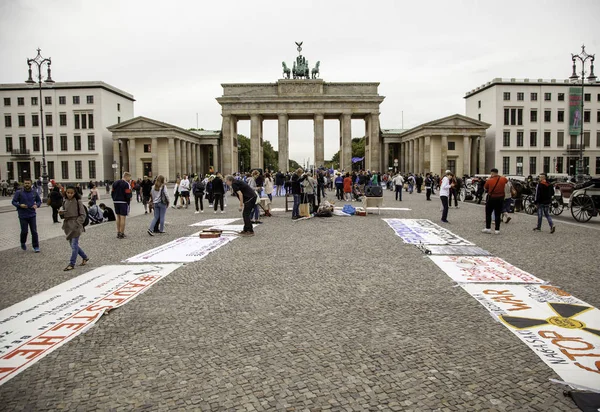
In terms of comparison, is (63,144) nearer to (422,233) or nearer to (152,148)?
(152,148)

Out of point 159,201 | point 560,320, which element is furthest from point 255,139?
point 560,320

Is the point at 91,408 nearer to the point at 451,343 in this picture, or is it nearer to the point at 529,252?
the point at 451,343

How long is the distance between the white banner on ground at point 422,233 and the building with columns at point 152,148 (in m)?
48.9

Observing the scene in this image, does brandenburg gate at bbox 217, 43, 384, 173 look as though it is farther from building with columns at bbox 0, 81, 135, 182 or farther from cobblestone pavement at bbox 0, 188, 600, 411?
cobblestone pavement at bbox 0, 188, 600, 411

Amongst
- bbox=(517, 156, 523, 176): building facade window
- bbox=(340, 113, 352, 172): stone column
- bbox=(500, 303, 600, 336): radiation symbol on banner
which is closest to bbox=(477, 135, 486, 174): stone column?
bbox=(517, 156, 523, 176): building facade window

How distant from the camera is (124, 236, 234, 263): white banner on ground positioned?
9.59 meters

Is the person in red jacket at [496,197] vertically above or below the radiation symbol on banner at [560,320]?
above

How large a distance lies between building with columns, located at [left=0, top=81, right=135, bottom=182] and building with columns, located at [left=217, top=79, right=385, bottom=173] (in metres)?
20.1

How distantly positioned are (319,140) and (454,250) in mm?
54925

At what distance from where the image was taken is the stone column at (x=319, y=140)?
64.0 m

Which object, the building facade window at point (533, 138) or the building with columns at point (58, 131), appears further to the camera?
the building facade window at point (533, 138)

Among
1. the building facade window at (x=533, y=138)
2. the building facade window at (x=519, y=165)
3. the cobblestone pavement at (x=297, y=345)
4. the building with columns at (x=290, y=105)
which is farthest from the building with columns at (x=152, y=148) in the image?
the cobblestone pavement at (x=297, y=345)

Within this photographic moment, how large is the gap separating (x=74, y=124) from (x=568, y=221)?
6902 cm

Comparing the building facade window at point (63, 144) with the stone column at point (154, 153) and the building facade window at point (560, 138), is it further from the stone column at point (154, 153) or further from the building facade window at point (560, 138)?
the building facade window at point (560, 138)
